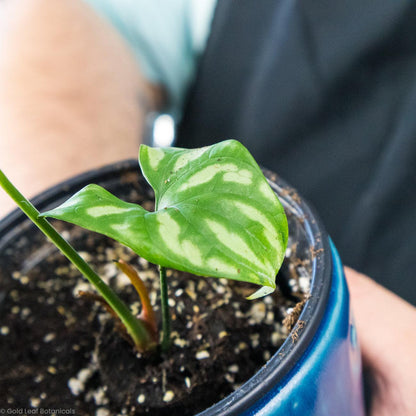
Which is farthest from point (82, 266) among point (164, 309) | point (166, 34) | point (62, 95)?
point (166, 34)

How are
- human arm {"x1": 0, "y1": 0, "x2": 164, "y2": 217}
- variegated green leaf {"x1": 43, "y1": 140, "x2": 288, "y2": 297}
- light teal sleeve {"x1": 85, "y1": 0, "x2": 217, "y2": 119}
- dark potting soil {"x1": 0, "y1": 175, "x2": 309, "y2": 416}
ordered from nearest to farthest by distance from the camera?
1. variegated green leaf {"x1": 43, "y1": 140, "x2": 288, "y2": 297}
2. dark potting soil {"x1": 0, "y1": 175, "x2": 309, "y2": 416}
3. human arm {"x1": 0, "y1": 0, "x2": 164, "y2": 217}
4. light teal sleeve {"x1": 85, "y1": 0, "x2": 217, "y2": 119}

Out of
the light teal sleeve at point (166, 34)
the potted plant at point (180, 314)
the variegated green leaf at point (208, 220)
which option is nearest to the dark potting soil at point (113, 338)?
the potted plant at point (180, 314)

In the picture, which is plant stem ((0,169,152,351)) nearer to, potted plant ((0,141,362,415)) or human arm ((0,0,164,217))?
potted plant ((0,141,362,415))

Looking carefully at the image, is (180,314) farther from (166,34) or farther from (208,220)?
(166,34)

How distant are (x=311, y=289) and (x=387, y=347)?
7.0 inches

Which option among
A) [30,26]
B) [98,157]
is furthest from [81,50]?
[98,157]

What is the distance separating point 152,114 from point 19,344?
53 centimetres

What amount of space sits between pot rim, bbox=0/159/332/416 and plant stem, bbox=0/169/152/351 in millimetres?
102

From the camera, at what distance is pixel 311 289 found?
0.32m

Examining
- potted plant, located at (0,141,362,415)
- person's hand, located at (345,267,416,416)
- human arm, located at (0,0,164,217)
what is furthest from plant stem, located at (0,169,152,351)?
human arm, located at (0,0,164,217)

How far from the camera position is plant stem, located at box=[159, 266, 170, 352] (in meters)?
0.31

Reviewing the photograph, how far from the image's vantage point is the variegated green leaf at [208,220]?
23 cm

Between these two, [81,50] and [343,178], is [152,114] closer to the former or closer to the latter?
[81,50]

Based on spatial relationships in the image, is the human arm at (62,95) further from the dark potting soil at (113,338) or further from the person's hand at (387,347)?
the person's hand at (387,347)
